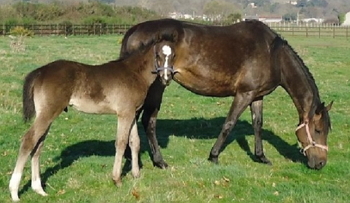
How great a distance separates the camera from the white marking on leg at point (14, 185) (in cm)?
697

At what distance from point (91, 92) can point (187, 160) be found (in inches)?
114

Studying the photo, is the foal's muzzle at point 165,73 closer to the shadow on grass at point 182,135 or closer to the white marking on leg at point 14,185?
the shadow on grass at point 182,135

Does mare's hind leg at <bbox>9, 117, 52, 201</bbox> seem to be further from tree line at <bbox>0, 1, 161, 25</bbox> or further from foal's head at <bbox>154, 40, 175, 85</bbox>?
tree line at <bbox>0, 1, 161, 25</bbox>

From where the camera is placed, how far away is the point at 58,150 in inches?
390

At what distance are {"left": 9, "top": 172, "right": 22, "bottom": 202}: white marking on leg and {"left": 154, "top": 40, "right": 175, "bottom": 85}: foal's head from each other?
2311mm

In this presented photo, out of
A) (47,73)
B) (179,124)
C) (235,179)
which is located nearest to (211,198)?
(235,179)

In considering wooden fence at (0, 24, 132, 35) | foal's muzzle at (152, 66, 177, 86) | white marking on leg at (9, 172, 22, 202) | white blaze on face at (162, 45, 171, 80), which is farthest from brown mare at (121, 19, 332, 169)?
wooden fence at (0, 24, 132, 35)

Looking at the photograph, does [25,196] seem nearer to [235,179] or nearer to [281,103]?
[235,179]

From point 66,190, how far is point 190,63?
3024mm

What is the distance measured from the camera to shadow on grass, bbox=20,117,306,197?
30.6 feet

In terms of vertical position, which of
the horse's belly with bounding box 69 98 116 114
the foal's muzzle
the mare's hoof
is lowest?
the mare's hoof

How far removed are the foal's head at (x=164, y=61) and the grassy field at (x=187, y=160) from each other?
1498 mm

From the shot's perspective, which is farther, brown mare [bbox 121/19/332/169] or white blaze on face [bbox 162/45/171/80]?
brown mare [bbox 121/19/332/169]

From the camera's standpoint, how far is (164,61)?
24.8 feet
